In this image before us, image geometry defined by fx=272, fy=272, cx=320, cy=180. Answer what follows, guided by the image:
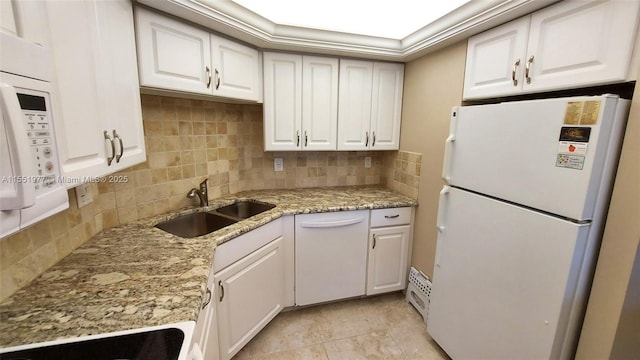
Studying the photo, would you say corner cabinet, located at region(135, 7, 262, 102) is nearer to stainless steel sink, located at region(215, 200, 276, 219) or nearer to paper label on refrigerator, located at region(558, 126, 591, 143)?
stainless steel sink, located at region(215, 200, 276, 219)

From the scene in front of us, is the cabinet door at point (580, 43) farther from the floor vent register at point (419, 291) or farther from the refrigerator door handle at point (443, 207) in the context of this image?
the floor vent register at point (419, 291)

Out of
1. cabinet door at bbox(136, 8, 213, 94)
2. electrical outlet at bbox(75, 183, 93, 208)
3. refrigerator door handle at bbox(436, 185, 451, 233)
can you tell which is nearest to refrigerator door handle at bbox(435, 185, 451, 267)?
refrigerator door handle at bbox(436, 185, 451, 233)

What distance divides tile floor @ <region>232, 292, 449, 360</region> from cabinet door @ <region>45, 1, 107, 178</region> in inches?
61.2

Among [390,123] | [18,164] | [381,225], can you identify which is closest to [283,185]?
[381,225]

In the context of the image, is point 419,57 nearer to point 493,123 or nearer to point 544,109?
point 493,123

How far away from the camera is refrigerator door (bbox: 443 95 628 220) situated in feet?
3.38

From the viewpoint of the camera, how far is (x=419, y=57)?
2199 millimetres

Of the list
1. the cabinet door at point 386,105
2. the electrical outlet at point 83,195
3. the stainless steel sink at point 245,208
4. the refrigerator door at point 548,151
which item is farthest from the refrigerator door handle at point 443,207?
the electrical outlet at point 83,195

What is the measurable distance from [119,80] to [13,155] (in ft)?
2.36

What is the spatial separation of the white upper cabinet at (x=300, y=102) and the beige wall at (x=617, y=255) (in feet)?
5.56

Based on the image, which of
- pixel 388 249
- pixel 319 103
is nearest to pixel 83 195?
pixel 319 103

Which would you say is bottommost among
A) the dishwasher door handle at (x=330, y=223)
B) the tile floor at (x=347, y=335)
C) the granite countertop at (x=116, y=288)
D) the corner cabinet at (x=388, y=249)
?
the tile floor at (x=347, y=335)

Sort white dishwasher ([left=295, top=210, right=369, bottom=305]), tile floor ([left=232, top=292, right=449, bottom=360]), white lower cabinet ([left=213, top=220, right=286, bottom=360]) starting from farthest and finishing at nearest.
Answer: white dishwasher ([left=295, top=210, right=369, bottom=305]) → tile floor ([left=232, top=292, right=449, bottom=360]) → white lower cabinet ([left=213, top=220, right=286, bottom=360])

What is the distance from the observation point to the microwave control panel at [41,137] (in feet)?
1.97
